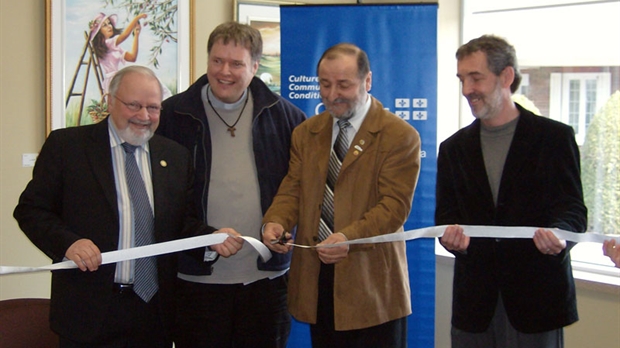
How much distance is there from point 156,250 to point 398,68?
2.32 meters

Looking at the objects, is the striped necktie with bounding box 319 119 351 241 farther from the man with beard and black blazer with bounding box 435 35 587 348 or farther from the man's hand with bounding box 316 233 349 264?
the man with beard and black blazer with bounding box 435 35 587 348

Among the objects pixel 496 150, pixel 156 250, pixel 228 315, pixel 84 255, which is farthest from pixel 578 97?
pixel 84 255

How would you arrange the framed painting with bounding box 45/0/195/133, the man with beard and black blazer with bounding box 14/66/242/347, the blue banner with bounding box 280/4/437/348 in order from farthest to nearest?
the framed painting with bounding box 45/0/195/133 < the blue banner with bounding box 280/4/437/348 < the man with beard and black blazer with bounding box 14/66/242/347

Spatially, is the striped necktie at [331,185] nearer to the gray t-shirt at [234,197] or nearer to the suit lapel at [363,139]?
the suit lapel at [363,139]

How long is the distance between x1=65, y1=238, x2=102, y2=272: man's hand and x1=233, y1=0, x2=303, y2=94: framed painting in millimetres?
3244

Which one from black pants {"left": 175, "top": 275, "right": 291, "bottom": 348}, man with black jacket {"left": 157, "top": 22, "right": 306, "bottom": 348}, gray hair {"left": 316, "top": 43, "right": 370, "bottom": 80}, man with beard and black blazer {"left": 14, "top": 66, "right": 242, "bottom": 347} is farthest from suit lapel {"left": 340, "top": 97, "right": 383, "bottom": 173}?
black pants {"left": 175, "top": 275, "right": 291, "bottom": 348}

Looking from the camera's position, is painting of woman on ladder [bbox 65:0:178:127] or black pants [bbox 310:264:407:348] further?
painting of woman on ladder [bbox 65:0:178:127]

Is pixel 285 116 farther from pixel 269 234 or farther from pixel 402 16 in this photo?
pixel 402 16

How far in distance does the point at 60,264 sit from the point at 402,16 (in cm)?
273

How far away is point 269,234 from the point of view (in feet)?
8.98

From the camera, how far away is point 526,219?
2570mm

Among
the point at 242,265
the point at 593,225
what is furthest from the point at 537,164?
the point at 593,225

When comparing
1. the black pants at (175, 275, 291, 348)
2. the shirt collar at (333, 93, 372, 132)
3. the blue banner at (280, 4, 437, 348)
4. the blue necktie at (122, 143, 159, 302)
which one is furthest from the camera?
the blue banner at (280, 4, 437, 348)

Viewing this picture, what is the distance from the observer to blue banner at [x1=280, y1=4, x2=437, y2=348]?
429 cm
